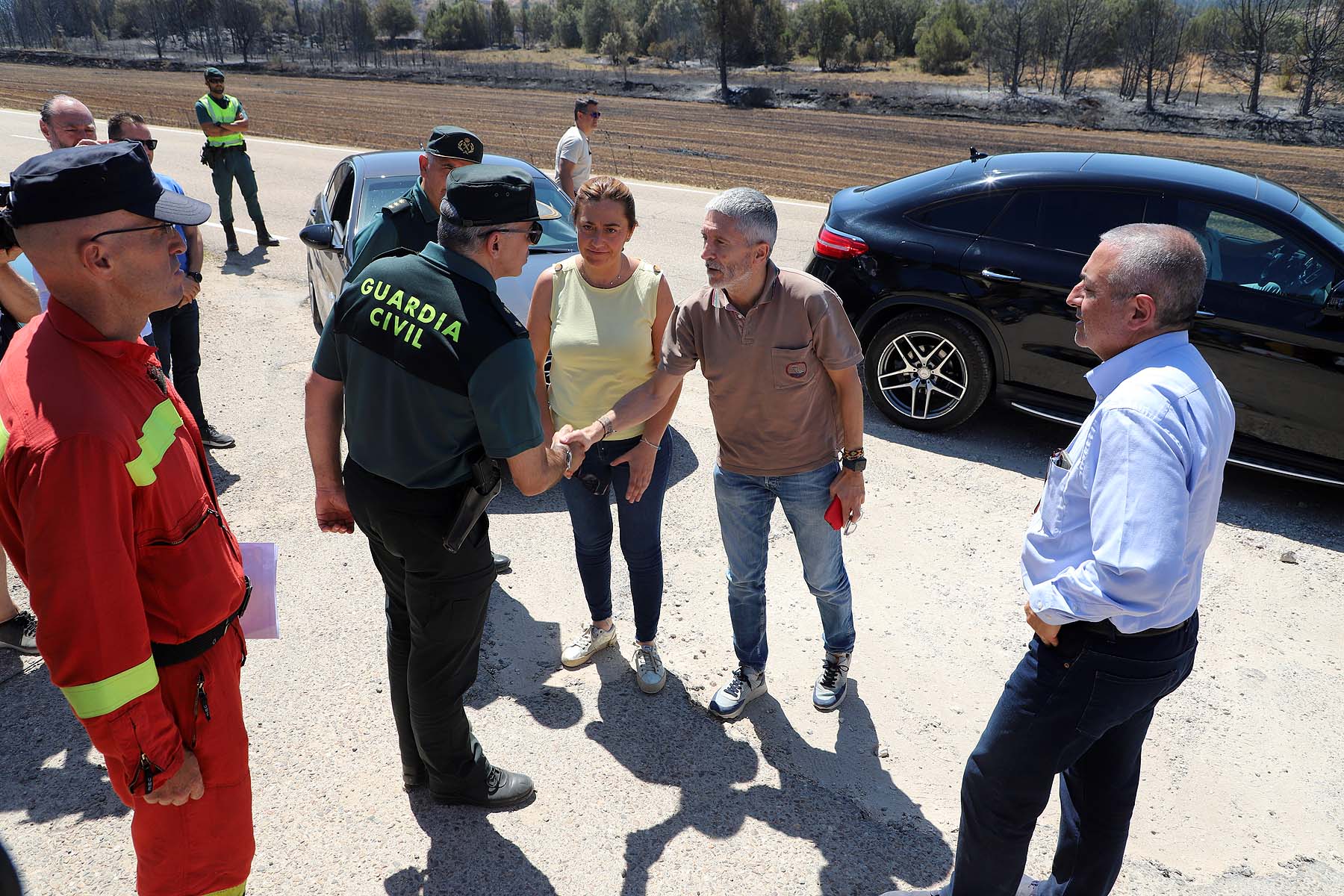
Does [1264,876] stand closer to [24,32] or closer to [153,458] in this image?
[153,458]

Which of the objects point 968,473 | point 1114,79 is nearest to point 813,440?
point 968,473

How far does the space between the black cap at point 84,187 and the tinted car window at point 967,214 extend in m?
5.13

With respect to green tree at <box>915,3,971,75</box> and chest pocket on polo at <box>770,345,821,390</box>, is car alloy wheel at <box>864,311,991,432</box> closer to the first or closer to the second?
chest pocket on polo at <box>770,345,821,390</box>

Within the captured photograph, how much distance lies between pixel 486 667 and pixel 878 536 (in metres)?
2.22

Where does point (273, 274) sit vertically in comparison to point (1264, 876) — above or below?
above

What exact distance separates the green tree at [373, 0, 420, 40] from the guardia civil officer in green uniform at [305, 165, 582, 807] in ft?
324

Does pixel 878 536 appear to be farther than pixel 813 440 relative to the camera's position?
Yes

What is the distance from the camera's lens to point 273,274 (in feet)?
32.0

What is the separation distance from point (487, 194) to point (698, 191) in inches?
518

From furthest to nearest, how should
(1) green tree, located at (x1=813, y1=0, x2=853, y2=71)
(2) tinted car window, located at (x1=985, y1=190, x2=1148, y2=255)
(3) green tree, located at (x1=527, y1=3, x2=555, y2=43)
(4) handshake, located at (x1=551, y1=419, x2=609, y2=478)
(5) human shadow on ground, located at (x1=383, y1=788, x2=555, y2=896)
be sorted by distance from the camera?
(3) green tree, located at (x1=527, y1=3, x2=555, y2=43), (1) green tree, located at (x1=813, y1=0, x2=853, y2=71), (2) tinted car window, located at (x1=985, y1=190, x2=1148, y2=255), (4) handshake, located at (x1=551, y1=419, x2=609, y2=478), (5) human shadow on ground, located at (x1=383, y1=788, x2=555, y2=896)

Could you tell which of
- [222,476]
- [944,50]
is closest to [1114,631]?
[222,476]

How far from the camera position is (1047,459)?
5.88 meters

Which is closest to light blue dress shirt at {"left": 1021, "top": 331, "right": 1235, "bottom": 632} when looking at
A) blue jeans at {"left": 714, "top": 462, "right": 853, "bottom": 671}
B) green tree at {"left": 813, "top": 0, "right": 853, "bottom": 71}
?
blue jeans at {"left": 714, "top": 462, "right": 853, "bottom": 671}

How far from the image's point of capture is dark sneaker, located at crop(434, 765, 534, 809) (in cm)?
316
